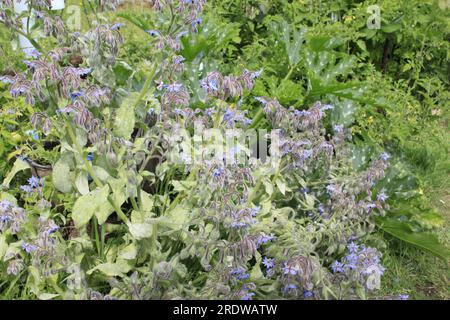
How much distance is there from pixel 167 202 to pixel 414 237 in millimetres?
1218

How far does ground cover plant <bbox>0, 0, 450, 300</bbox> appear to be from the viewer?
2.04 metres

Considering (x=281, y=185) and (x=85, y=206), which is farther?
(x=281, y=185)

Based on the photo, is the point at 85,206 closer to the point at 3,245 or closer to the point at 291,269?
the point at 3,245

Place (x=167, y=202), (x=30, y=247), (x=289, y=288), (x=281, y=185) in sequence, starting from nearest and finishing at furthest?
(x=30, y=247) → (x=289, y=288) → (x=281, y=185) → (x=167, y=202)

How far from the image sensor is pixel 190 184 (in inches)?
89.1

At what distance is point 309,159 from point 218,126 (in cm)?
44

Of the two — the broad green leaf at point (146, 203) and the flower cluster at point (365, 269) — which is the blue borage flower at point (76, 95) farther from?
the flower cluster at point (365, 269)

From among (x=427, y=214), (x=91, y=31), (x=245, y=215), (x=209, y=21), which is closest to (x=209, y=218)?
(x=245, y=215)

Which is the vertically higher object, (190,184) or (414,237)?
(190,184)

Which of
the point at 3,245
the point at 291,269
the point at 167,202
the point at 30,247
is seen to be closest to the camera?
the point at 291,269

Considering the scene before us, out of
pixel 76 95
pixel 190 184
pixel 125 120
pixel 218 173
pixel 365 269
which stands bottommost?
pixel 365 269

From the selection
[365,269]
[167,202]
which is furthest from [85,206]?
[365,269]

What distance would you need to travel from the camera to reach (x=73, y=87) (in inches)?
78.5

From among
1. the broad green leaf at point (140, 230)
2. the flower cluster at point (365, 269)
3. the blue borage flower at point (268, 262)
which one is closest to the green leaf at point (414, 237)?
the flower cluster at point (365, 269)
